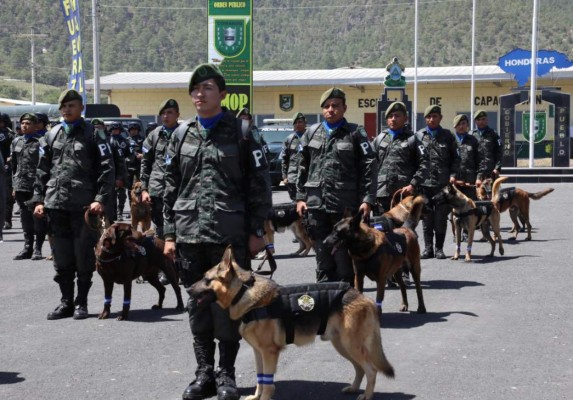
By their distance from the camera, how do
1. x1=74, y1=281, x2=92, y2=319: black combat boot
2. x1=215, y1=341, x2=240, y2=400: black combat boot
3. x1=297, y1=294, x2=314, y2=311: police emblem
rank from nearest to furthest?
1. x1=297, y1=294, x2=314, y2=311: police emblem
2. x1=215, y1=341, x2=240, y2=400: black combat boot
3. x1=74, y1=281, x2=92, y2=319: black combat boot

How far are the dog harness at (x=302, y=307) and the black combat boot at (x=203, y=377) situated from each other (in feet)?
1.89

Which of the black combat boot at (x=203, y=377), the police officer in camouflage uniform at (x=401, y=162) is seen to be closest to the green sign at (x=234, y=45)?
the police officer in camouflage uniform at (x=401, y=162)

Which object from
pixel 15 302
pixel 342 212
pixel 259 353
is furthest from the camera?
pixel 15 302

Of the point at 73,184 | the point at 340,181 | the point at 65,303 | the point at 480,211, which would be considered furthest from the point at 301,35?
the point at 340,181

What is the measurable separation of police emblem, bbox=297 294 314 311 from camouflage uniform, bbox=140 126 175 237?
5.17 metres

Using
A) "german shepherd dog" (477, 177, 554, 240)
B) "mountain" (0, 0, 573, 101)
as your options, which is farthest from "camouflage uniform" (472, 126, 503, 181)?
"mountain" (0, 0, 573, 101)

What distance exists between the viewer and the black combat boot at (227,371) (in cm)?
621

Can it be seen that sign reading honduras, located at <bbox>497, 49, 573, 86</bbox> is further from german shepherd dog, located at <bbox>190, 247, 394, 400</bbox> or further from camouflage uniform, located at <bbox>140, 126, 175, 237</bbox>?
german shepherd dog, located at <bbox>190, 247, 394, 400</bbox>

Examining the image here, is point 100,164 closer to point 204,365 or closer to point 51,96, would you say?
point 204,365

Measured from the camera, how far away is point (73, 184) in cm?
902

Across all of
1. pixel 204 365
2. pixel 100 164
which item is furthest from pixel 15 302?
pixel 204 365

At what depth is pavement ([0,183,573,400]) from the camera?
6.67 meters

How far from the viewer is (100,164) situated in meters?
9.12

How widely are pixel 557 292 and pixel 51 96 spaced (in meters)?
95.0
